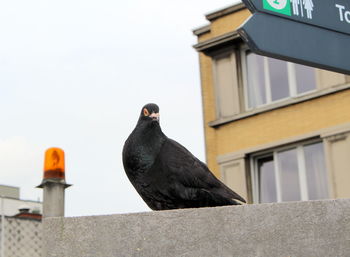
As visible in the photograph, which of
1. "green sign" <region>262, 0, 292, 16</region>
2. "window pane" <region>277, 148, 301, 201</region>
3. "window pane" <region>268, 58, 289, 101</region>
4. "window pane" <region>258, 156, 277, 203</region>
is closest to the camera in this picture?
"green sign" <region>262, 0, 292, 16</region>

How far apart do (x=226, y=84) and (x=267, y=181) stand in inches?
95.1

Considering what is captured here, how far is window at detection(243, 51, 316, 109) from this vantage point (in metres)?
19.2

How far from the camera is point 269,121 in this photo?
63.7 feet

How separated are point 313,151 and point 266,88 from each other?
6.00ft

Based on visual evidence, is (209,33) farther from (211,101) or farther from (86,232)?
(86,232)

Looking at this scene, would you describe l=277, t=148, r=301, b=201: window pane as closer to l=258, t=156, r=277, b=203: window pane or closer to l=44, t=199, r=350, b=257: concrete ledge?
l=258, t=156, r=277, b=203: window pane

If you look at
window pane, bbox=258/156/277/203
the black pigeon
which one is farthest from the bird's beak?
window pane, bbox=258/156/277/203

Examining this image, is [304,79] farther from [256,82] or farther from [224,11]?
[224,11]

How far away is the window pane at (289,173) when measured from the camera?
61.8ft

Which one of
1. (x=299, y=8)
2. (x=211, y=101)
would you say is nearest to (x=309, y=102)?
(x=211, y=101)

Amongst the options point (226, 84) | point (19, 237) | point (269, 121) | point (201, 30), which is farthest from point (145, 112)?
point (19, 237)

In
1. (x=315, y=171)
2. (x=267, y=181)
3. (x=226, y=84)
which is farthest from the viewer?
(x=226, y=84)

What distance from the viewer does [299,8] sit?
6.18 metres

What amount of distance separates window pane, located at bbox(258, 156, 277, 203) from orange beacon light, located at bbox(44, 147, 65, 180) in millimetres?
13049
